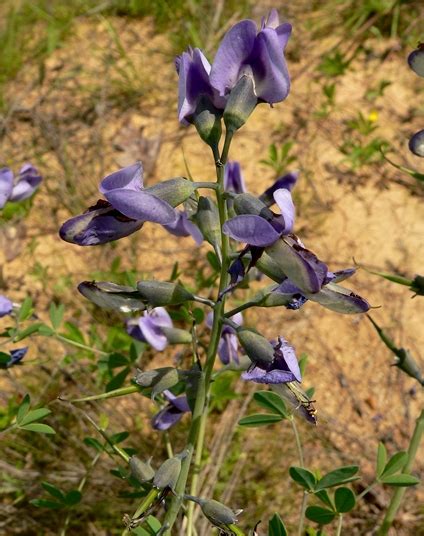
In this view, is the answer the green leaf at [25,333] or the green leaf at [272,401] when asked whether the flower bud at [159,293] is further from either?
the green leaf at [25,333]

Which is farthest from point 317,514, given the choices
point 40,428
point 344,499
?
point 40,428

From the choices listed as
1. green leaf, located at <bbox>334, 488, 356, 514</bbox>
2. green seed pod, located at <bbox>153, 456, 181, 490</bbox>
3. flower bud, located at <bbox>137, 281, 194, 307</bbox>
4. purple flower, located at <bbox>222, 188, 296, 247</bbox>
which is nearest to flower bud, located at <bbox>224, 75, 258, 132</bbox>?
purple flower, located at <bbox>222, 188, 296, 247</bbox>

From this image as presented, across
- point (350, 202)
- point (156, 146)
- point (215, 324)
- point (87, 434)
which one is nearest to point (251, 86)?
point (215, 324)

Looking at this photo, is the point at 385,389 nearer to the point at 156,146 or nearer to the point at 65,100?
the point at 156,146

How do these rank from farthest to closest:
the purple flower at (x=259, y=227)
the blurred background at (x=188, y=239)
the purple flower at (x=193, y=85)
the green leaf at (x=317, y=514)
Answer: the blurred background at (x=188, y=239) → the green leaf at (x=317, y=514) → the purple flower at (x=193, y=85) → the purple flower at (x=259, y=227)

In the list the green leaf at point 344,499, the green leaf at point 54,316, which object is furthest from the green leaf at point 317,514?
the green leaf at point 54,316

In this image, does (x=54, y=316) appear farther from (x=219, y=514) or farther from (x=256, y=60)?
(x=256, y=60)

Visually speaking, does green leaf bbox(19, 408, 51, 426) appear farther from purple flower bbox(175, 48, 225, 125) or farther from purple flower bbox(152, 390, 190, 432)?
purple flower bbox(175, 48, 225, 125)
